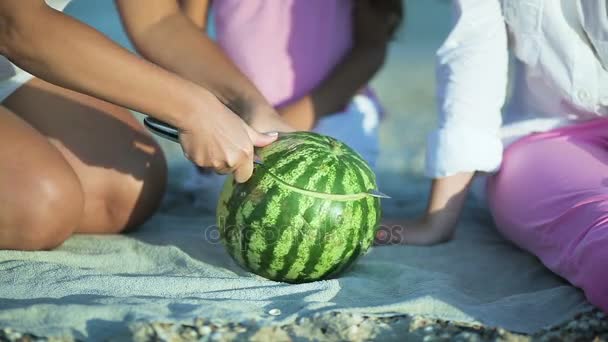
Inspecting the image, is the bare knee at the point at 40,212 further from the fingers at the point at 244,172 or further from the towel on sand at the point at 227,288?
the fingers at the point at 244,172

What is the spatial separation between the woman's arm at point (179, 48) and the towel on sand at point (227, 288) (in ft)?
1.79

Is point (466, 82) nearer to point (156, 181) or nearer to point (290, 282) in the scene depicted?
point (290, 282)

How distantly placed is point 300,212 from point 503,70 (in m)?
0.99

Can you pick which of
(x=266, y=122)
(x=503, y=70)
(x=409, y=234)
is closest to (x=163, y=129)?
(x=266, y=122)

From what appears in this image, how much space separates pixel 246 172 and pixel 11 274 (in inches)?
28.7

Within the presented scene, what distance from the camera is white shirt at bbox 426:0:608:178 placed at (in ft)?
8.04

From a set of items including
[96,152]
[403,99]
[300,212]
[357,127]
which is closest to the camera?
[300,212]

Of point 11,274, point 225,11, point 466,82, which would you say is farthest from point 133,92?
→ point 225,11

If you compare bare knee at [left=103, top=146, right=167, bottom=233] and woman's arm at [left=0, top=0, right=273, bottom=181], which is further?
bare knee at [left=103, top=146, right=167, bottom=233]

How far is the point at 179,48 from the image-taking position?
2.63m

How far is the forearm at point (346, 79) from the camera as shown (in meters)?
3.23

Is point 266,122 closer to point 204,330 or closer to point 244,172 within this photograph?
point 244,172

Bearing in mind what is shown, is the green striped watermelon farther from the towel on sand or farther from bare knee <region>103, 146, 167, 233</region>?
bare knee <region>103, 146, 167, 233</region>

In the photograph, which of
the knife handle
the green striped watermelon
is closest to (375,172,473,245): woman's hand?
the green striped watermelon
